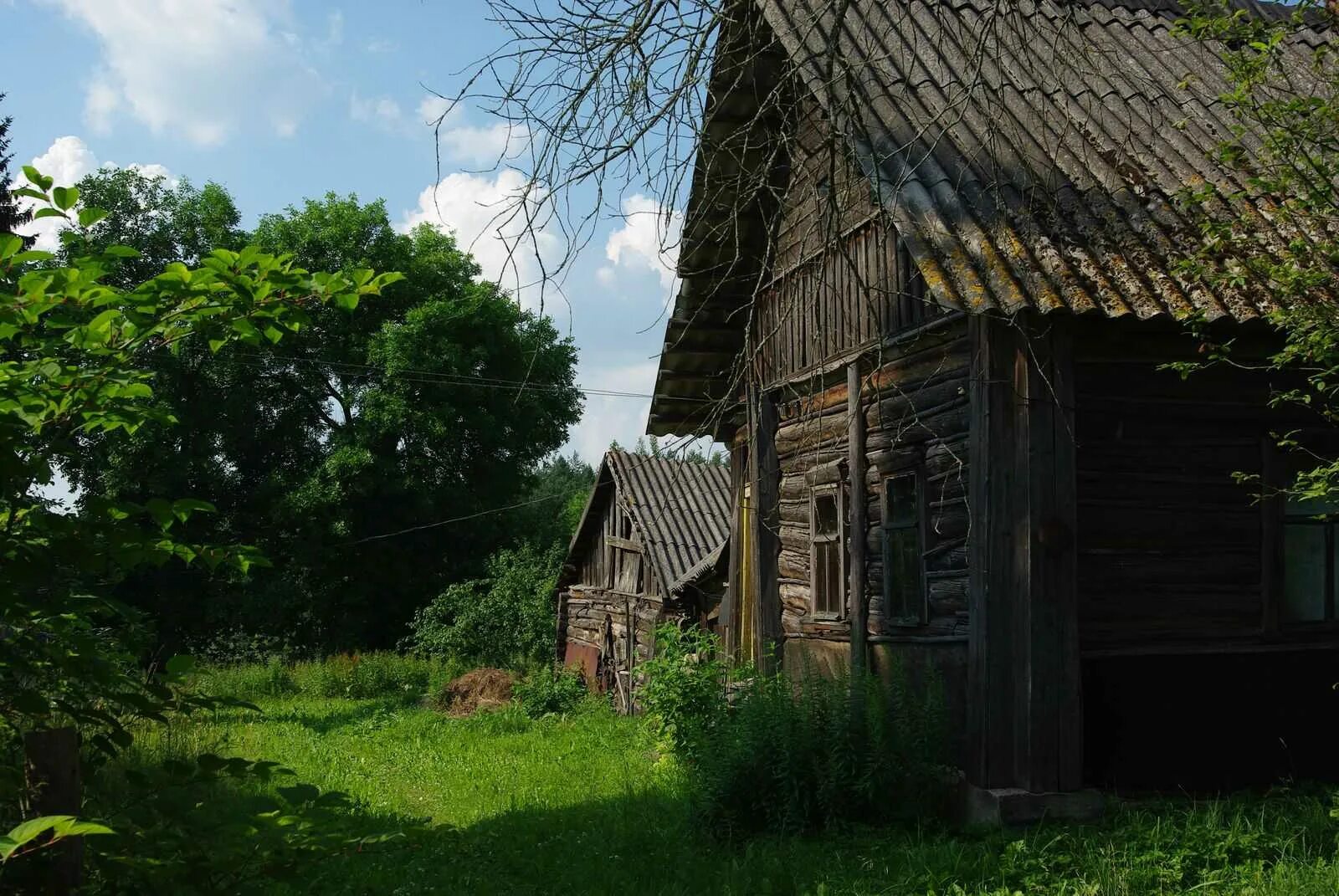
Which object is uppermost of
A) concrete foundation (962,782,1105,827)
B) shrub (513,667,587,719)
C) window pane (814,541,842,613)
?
window pane (814,541,842,613)

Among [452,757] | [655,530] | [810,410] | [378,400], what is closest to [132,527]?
[810,410]

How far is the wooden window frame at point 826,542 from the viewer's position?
10125 mm

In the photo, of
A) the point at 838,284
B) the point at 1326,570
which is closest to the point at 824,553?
the point at 838,284

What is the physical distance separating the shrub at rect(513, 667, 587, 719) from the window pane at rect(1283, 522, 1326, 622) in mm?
14879

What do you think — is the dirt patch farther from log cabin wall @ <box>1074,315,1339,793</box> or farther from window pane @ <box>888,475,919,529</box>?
log cabin wall @ <box>1074,315,1339,793</box>

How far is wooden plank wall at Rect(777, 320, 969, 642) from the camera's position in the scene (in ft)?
27.1

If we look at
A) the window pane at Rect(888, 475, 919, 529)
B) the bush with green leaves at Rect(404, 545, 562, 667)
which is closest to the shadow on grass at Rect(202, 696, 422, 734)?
the bush with green leaves at Rect(404, 545, 562, 667)

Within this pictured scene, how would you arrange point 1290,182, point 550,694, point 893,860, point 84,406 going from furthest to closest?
point 550,694
point 893,860
point 1290,182
point 84,406

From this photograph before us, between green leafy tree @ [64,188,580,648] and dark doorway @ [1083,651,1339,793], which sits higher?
green leafy tree @ [64,188,580,648]

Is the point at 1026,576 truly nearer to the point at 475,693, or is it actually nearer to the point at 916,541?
the point at 916,541

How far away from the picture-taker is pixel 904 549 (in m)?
9.20

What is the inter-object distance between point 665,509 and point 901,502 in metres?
13.8

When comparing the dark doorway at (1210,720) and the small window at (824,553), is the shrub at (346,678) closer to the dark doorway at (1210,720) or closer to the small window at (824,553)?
the small window at (824,553)

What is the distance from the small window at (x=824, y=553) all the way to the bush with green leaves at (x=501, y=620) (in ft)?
59.8
